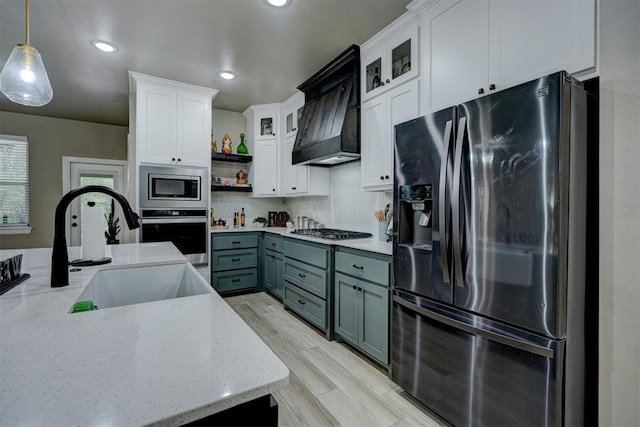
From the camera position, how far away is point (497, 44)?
5.38 feet

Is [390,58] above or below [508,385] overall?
above

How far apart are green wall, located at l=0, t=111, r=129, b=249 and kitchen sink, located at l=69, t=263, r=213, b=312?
451 centimetres

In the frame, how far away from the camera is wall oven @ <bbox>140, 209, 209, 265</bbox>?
339cm

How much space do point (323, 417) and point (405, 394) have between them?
556 millimetres

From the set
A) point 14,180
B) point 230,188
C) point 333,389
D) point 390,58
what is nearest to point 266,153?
point 230,188

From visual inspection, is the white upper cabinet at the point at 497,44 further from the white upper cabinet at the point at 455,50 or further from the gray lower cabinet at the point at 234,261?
the gray lower cabinet at the point at 234,261

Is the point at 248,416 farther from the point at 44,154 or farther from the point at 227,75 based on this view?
the point at 44,154

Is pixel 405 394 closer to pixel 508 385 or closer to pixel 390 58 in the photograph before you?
pixel 508 385

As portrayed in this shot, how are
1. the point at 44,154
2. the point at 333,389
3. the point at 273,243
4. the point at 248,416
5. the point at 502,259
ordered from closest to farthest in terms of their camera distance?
the point at 248,416, the point at 502,259, the point at 333,389, the point at 273,243, the point at 44,154

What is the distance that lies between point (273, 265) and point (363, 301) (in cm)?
175

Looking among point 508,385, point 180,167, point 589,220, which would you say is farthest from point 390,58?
point 180,167

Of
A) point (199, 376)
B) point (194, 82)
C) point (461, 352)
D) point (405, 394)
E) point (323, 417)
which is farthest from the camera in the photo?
point (194, 82)

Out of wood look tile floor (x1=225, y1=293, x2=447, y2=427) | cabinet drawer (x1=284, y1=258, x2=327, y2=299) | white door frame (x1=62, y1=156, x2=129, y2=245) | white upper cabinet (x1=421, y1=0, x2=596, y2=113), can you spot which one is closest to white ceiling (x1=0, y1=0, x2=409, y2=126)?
white upper cabinet (x1=421, y1=0, x2=596, y2=113)

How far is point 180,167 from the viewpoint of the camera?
3.60m
